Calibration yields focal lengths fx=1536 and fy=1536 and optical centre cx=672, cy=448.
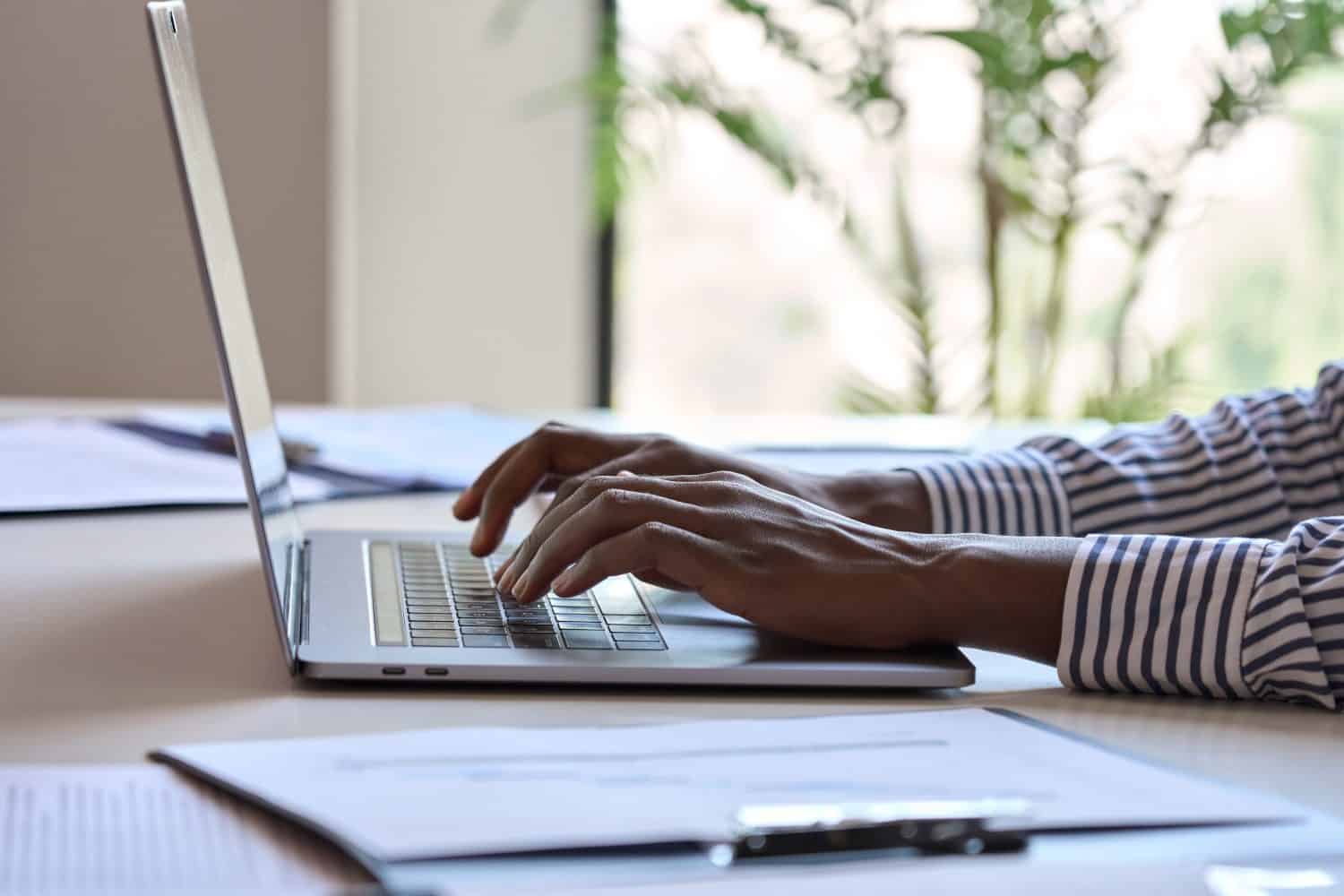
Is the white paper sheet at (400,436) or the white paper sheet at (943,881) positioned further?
the white paper sheet at (400,436)

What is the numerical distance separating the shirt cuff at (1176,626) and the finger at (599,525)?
0.54 feet

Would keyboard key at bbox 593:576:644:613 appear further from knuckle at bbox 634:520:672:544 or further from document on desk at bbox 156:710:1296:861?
document on desk at bbox 156:710:1296:861

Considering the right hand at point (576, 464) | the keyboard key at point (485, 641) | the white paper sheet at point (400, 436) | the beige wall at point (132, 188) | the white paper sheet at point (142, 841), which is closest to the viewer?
the white paper sheet at point (142, 841)

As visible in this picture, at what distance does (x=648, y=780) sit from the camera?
0.46 m

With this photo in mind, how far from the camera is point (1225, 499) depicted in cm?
96

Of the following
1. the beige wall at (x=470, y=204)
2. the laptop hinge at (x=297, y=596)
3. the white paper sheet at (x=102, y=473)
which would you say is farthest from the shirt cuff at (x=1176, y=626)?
the beige wall at (x=470, y=204)

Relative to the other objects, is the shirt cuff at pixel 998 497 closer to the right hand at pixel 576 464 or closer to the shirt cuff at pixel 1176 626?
the right hand at pixel 576 464

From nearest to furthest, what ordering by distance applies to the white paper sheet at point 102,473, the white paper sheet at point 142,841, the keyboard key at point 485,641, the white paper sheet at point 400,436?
the white paper sheet at point 142,841 → the keyboard key at point 485,641 → the white paper sheet at point 102,473 → the white paper sheet at point 400,436

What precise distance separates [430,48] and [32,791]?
2732mm

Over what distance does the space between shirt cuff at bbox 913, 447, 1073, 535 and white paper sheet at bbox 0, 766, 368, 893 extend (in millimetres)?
572

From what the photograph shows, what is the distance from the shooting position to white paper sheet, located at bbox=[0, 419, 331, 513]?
105cm

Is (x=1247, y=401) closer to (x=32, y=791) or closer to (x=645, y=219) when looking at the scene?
(x=32, y=791)

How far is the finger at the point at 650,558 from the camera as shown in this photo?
657 mm

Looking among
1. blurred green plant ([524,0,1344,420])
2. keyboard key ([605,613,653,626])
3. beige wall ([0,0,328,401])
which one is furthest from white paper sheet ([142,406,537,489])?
blurred green plant ([524,0,1344,420])
